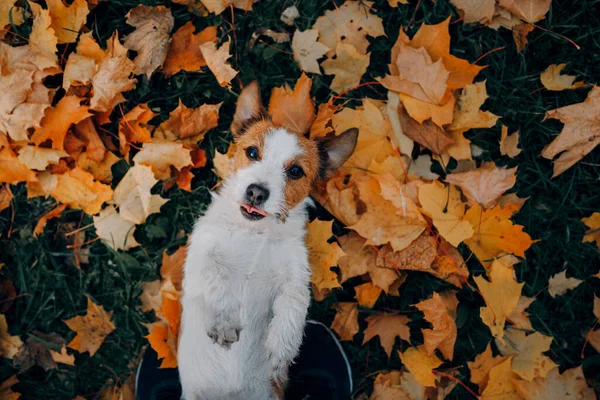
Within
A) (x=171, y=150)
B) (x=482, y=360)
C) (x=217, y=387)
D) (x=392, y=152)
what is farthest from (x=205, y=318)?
(x=482, y=360)

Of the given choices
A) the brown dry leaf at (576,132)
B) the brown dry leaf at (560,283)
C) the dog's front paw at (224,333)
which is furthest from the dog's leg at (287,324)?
the brown dry leaf at (576,132)

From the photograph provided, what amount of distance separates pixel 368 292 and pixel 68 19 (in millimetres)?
2969

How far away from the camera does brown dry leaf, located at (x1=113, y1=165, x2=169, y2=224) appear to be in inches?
145

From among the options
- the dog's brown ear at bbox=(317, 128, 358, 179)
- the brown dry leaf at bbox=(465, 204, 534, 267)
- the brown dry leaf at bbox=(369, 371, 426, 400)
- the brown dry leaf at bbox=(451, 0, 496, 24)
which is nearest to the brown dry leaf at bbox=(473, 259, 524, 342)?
the brown dry leaf at bbox=(465, 204, 534, 267)

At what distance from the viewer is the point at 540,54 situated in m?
3.84

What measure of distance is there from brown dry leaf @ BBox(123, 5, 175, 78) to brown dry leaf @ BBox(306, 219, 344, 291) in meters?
1.69

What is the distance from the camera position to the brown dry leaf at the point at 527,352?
3.63m

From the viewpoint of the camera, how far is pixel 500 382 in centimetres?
363

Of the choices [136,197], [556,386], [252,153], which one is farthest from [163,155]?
[556,386]

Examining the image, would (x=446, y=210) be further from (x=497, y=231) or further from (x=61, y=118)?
(x=61, y=118)

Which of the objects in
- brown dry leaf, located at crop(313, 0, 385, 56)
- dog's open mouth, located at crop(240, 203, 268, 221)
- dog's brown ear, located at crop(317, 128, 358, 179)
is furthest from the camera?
brown dry leaf, located at crop(313, 0, 385, 56)

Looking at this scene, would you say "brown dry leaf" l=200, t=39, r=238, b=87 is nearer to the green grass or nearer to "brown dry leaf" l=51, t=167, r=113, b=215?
the green grass

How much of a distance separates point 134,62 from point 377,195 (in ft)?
6.73

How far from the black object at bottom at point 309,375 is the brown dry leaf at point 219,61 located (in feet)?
6.37
